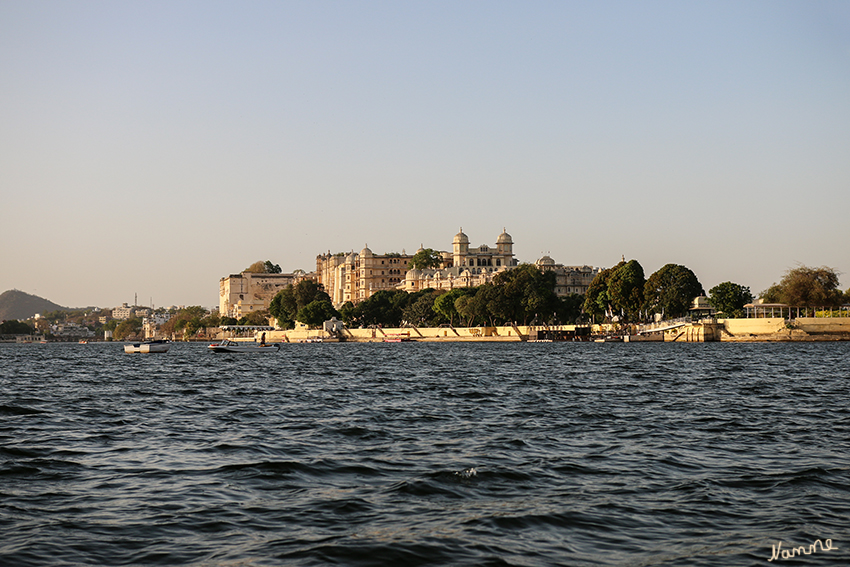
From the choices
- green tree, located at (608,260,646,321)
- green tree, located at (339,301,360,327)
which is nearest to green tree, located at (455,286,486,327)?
green tree, located at (608,260,646,321)

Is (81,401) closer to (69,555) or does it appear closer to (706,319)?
(69,555)

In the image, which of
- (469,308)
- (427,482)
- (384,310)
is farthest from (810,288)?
(427,482)

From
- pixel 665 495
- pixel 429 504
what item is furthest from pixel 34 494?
pixel 665 495

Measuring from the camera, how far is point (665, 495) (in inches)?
546

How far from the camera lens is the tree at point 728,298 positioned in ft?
431

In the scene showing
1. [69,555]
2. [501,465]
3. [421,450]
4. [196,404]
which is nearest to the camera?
[69,555]

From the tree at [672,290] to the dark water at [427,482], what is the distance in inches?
3717

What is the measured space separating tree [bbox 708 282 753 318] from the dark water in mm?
105519

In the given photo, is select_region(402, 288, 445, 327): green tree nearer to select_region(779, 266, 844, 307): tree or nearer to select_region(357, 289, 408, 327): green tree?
select_region(357, 289, 408, 327): green tree

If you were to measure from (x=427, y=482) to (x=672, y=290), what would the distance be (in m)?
112

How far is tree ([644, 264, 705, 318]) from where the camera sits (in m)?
122

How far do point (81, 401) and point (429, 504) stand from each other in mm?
22851

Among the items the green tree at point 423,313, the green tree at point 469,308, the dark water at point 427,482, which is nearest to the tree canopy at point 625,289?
the green tree at point 469,308

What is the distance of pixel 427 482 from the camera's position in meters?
14.8
